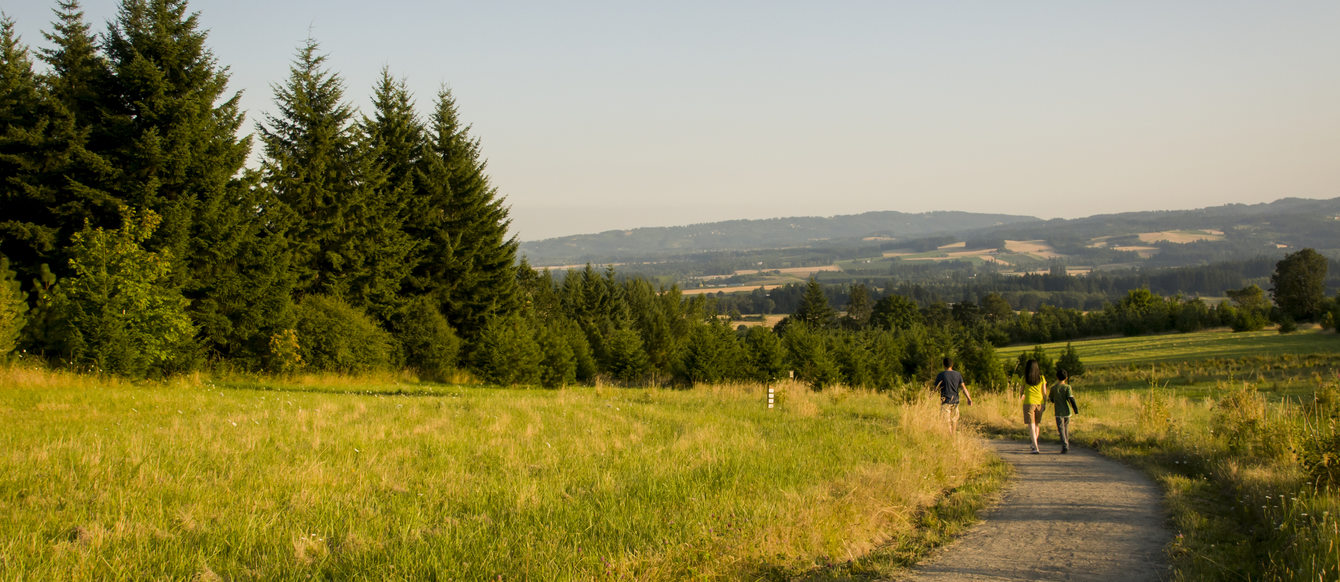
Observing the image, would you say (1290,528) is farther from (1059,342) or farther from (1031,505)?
(1059,342)

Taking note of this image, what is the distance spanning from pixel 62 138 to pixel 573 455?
22.9m

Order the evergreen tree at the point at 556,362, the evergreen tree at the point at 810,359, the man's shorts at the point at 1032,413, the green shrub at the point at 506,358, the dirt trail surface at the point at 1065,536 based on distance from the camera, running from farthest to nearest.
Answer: the evergreen tree at the point at 810,359 < the evergreen tree at the point at 556,362 < the green shrub at the point at 506,358 < the man's shorts at the point at 1032,413 < the dirt trail surface at the point at 1065,536

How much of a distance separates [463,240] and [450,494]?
1278 inches

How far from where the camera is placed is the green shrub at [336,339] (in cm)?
2641

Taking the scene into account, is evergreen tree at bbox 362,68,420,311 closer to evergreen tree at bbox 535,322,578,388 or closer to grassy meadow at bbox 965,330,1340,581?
evergreen tree at bbox 535,322,578,388

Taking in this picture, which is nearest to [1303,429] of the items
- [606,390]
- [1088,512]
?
[1088,512]

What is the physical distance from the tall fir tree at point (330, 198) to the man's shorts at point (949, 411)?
2459 cm

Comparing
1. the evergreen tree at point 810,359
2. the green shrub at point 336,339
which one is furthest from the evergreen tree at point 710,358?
the green shrub at point 336,339

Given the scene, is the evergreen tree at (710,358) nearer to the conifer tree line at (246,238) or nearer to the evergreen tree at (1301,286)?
the conifer tree line at (246,238)

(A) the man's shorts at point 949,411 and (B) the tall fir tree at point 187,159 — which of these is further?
(B) the tall fir tree at point 187,159

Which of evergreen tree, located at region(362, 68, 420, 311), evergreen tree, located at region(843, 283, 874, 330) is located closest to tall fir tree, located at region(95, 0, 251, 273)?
evergreen tree, located at region(362, 68, 420, 311)

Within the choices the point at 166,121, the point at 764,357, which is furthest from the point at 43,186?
the point at 764,357

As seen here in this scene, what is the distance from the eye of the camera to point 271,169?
29375 mm

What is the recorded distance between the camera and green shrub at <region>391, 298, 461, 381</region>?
1330 inches
